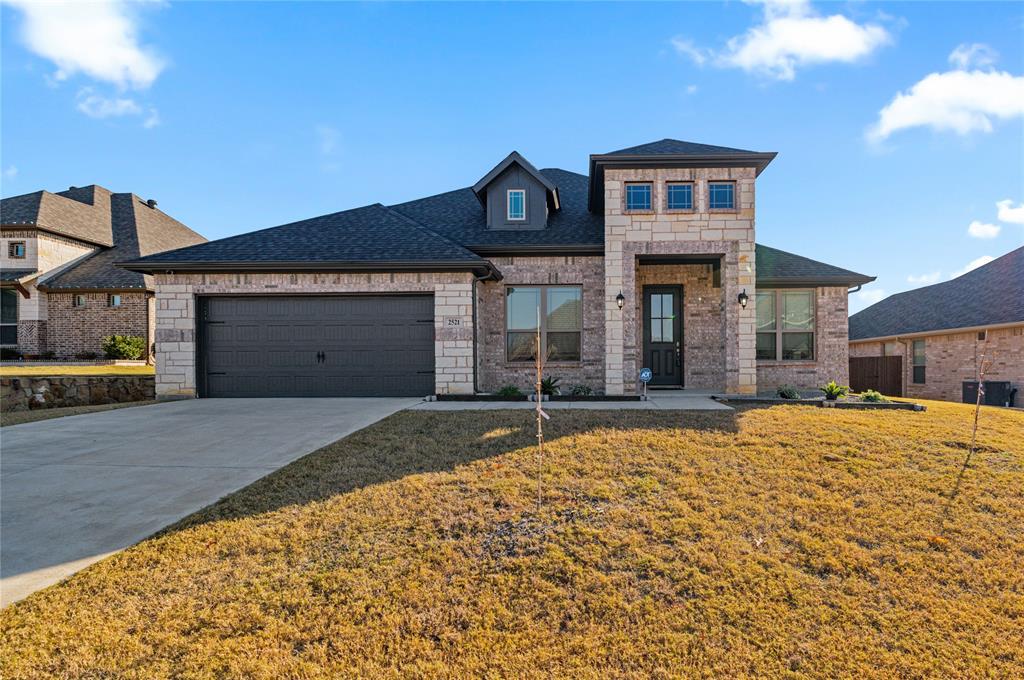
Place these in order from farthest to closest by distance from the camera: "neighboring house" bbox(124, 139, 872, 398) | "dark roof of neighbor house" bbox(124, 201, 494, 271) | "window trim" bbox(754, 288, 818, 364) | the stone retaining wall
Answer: the stone retaining wall < "window trim" bbox(754, 288, 818, 364) < "neighboring house" bbox(124, 139, 872, 398) < "dark roof of neighbor house" bbox(124, 201, 494, 271)

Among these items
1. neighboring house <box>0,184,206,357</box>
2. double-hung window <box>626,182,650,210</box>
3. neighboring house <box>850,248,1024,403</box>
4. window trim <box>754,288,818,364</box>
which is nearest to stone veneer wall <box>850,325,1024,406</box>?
neighboring house <box>850,248,1024,403</box>

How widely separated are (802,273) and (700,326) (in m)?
3.00

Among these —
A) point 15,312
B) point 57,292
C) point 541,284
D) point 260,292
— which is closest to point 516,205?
point 541,284

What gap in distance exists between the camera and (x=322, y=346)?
11.1m

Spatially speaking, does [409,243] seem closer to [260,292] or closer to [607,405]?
[260,292]

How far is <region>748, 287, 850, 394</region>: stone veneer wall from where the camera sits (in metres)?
12.1

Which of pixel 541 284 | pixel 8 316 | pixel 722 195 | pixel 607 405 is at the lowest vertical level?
pixel 607 405

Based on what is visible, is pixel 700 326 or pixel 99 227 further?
pixel 99 227

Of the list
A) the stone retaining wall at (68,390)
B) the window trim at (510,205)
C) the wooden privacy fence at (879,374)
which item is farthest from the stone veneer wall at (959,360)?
the stone retaining wall at (68,390)

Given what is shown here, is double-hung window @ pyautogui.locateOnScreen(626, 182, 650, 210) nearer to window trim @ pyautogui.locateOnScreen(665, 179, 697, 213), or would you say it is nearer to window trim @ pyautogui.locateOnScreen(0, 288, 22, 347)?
window trim @ pyautogui.locateOnScreen(665, 179, 697, 213)

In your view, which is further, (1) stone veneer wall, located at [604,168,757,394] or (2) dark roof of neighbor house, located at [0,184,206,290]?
(2) dark roof of neighbor house, located at [0,184,206,290]

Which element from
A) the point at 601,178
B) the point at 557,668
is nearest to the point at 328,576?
the point at 557,668

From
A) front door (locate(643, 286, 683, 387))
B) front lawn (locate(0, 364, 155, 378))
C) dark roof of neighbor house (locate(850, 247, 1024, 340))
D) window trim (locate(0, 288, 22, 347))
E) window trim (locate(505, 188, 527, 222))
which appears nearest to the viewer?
front door (locate(643, 286, 683, 387))

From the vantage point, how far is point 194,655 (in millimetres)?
2457
